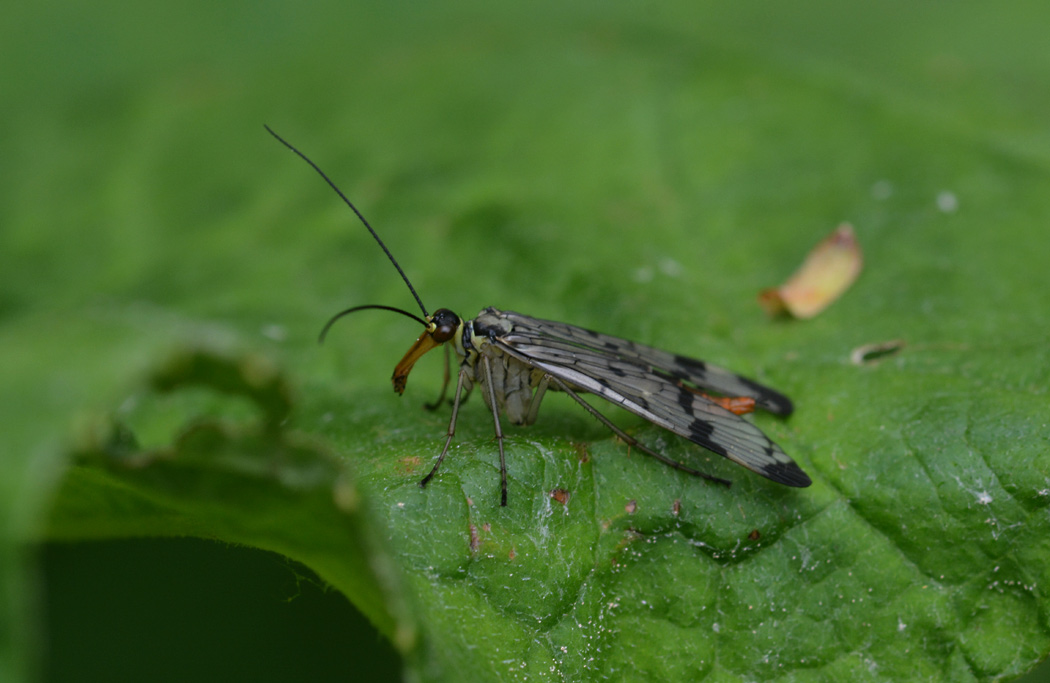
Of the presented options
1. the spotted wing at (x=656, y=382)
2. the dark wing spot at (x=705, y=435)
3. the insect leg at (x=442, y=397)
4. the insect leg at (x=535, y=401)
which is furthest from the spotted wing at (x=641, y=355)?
the insect leg at (x=442, y=397)

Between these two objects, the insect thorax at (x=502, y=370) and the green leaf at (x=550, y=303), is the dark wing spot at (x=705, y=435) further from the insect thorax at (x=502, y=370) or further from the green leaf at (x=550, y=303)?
the insect thorax at (x=502, y=370)

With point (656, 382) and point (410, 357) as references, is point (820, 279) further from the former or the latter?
point (410, 357)

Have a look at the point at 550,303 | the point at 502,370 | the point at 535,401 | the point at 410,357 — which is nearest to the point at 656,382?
the point at 535,401

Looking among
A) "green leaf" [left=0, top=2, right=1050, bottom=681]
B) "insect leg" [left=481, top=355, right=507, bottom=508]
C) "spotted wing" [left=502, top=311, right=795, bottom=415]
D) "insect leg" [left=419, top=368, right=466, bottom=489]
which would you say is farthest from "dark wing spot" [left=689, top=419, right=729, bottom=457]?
"insect leg" [left=419, top=368, right=466, bottom=489]

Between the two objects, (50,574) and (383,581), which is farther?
(50,574)

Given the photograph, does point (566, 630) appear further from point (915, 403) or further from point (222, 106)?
point (222, 106)

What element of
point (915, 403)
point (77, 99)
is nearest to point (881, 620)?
point (915, 403)
